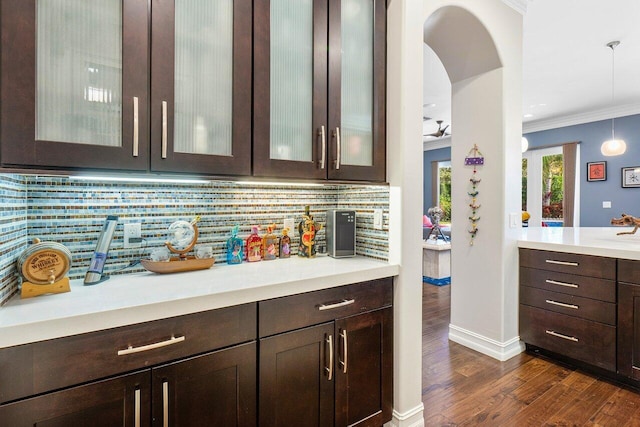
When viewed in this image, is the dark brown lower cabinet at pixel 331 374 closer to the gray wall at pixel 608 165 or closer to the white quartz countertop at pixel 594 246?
the white quartz countertop at pixel 594 246

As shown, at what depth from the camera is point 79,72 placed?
1.14 meters

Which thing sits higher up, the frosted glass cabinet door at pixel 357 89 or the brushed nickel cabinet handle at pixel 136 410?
the frosted glass cabinet door at pixel 357 89

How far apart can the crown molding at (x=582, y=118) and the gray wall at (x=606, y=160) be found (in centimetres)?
8

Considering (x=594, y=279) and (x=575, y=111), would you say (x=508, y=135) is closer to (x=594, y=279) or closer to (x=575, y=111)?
(x=594, y=279)

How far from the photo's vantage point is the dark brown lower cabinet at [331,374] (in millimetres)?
1331

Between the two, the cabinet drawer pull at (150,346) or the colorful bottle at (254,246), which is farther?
the colorful bottle at (254,246)

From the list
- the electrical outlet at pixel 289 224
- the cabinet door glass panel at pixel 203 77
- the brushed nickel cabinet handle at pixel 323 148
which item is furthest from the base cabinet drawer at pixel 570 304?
the cabinet door glass panel at pixel 203 77

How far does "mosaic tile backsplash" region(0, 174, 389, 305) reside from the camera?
124 cm

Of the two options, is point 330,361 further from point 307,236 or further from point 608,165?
point 608,165

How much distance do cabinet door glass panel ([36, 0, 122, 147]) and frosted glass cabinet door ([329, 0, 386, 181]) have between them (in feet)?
3.02

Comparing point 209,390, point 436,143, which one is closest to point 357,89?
point 209,390

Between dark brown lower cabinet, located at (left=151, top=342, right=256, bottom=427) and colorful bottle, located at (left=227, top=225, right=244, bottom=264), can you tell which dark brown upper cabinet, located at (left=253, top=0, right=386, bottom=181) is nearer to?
colorful bottle, located at (left=227, top=225, right=244, bottom=264)

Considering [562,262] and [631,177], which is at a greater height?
[631,177]

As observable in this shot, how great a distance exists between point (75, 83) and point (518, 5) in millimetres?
3207
